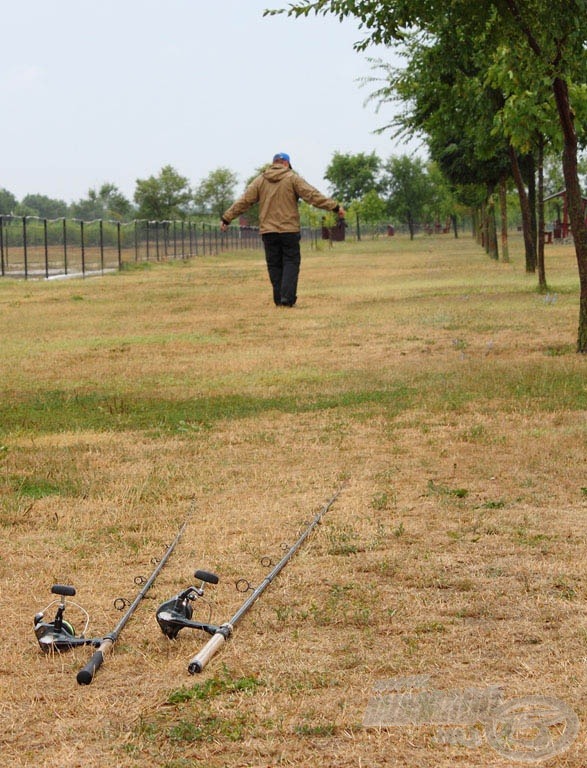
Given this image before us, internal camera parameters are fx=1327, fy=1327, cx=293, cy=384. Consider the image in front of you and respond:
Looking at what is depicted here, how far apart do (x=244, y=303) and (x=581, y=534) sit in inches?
648

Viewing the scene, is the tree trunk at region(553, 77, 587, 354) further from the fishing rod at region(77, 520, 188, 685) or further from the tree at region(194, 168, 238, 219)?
the tree at region(194, 168, 238, 219)

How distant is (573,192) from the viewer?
1259cm

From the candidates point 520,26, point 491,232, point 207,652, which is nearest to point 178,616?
point 207,652

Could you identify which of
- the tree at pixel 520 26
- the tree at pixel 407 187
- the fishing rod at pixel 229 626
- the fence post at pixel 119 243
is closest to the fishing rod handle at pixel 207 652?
the fishing rod at pixel 229 626

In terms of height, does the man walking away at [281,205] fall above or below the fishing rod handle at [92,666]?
above

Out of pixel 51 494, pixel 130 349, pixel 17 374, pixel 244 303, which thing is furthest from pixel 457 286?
pixel 51 494

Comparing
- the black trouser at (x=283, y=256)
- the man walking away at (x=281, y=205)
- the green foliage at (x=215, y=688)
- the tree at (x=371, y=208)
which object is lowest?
the green foliage at (x=215, y=688)

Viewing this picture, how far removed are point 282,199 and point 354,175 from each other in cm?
10319

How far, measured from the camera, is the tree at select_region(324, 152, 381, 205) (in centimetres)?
11925

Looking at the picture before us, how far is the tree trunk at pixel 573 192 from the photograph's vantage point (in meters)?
12.3

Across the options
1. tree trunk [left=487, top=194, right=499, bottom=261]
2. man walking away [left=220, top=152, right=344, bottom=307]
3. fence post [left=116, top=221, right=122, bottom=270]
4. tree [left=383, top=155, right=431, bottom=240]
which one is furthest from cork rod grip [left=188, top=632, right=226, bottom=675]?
tree [left=383, top=155, right=431, bottom=240]

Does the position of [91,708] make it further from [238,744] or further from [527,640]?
[527,640]

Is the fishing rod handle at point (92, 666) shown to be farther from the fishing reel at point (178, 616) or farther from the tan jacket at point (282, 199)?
the tan jacket at point (282, 199)

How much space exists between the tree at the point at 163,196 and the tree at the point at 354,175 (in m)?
26.2
